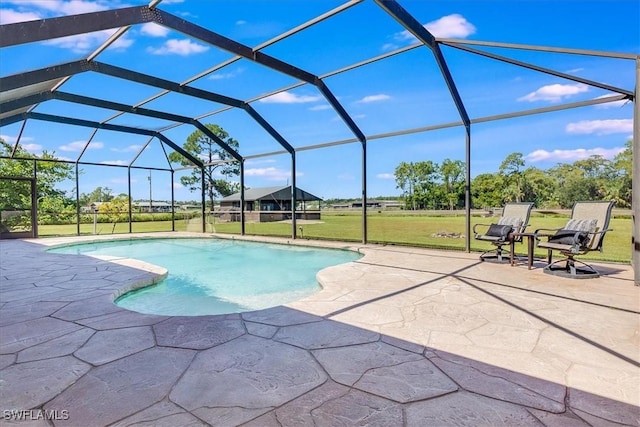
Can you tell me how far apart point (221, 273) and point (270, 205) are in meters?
11.6

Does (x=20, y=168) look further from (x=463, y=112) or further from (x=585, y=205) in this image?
(x=585, y=205)

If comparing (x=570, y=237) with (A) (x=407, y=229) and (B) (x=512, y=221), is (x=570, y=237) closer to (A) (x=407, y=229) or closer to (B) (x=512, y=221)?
(B) (x=512, y=221)

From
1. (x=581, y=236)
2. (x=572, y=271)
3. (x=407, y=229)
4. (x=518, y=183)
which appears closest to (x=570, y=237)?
(x=581, y=236)

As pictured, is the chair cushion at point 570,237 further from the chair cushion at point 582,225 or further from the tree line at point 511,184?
the tree line at point 511,184

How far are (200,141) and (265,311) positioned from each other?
46.9 feet

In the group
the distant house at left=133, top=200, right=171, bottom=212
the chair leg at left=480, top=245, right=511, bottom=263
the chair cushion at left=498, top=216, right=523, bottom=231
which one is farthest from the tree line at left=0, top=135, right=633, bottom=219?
the distant house at left=133, top=200, right=171, bottom=212

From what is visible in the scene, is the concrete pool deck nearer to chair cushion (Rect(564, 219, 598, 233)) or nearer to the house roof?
chair cushion (Rect(564, 219, 598, 233))

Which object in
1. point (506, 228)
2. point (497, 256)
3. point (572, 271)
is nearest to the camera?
point (572, 271)

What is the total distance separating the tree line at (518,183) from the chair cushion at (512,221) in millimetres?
611

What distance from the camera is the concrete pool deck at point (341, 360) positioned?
1568mm

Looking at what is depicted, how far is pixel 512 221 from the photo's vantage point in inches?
224

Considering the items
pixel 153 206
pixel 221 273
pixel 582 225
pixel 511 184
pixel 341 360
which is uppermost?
pixel 511 184

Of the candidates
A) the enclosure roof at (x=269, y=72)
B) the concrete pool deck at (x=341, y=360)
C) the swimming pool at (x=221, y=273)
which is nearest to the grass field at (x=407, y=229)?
the swimming pool at (x=221, y=273)

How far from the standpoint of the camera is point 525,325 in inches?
105
